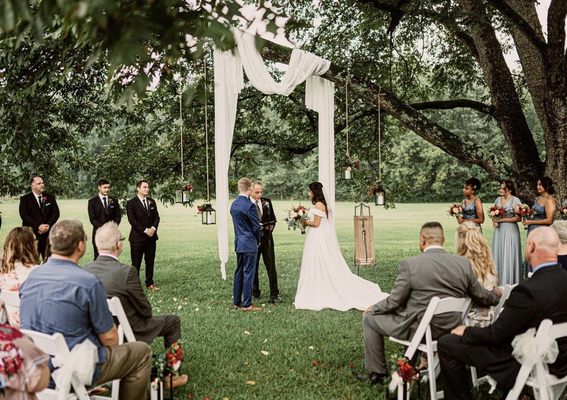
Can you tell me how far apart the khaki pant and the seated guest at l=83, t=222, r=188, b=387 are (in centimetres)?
54

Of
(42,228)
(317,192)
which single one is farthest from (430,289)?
(42,228)

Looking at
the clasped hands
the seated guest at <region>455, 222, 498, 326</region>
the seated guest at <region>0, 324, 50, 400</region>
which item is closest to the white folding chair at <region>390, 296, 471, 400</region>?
the seated guest at <region>455, 222, 498, 326</region>

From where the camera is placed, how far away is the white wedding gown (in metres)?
8.62

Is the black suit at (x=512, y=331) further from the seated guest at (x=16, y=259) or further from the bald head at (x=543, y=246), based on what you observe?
the seated guest at (x=16, y=259)

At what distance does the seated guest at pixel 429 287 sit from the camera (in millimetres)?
4480

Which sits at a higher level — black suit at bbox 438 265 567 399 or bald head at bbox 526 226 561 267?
bald head at bbox 526 226 561 267

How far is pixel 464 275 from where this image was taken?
14.7 ft

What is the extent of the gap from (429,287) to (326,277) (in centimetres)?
428

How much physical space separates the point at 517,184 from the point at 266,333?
208 inches

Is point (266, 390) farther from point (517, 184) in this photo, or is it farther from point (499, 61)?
point (499, 61)

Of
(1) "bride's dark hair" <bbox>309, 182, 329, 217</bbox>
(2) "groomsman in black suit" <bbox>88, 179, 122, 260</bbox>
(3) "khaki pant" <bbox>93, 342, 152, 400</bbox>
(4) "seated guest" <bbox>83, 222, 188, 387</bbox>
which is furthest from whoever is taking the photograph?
(2) "groomsman in black suit" <bbox>88, 179, 122, 260</bbox>

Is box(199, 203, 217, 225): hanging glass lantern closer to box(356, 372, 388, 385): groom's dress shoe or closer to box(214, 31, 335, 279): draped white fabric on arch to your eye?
box(214, 31, 335, 279): draped white fabric on arch

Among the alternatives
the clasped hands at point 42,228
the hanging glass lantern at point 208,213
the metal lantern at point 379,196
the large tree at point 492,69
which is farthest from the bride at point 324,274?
the clasped hands at point 42,228

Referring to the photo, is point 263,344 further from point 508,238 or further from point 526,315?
point 508,238
